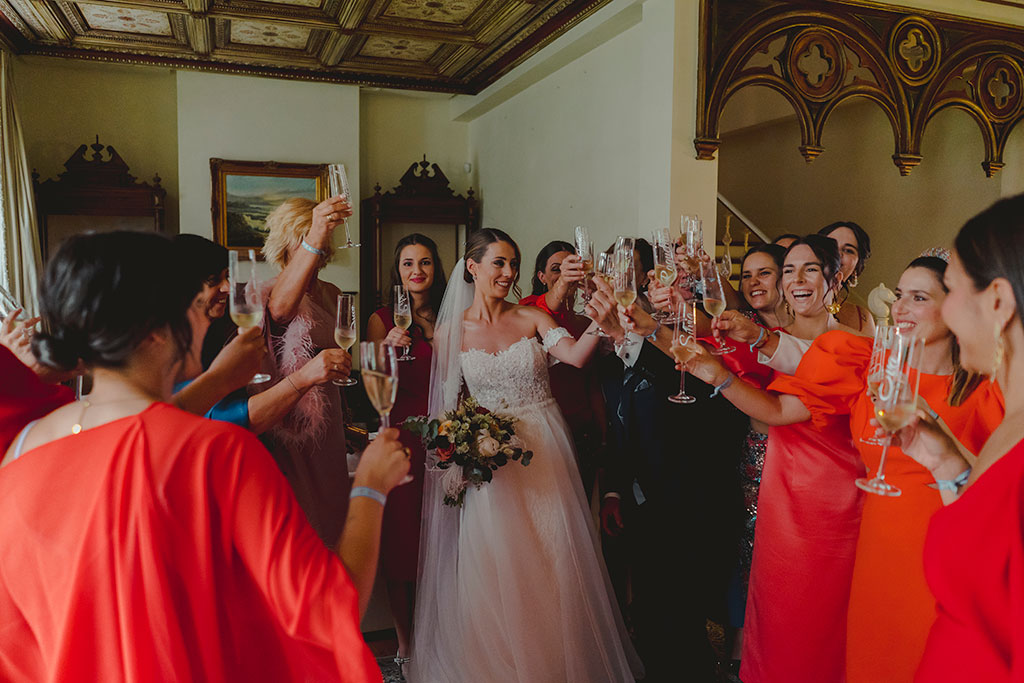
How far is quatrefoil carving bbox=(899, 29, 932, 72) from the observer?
513 cm

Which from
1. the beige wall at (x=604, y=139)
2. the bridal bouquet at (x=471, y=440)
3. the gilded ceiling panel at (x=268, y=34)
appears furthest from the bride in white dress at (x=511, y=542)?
the gilded ceiling panel at (x=268, y=34)

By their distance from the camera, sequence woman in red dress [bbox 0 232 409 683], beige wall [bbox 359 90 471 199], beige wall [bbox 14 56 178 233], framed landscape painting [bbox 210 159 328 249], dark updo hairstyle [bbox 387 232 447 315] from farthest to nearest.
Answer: beige wall [bbox 359 90 471 199]
framed landscape painting [bbox 210 159 328 249]
beige wall [bbox 14 56 178 233]
dark updo hairstyle [bbox 387 232 447 315]
woman in red dress [bbox 0 232 409 683]

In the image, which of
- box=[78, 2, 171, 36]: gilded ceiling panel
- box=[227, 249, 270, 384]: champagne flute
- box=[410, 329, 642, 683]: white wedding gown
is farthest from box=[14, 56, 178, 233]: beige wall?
box=[227, 249, 270, 384]: champagne flute

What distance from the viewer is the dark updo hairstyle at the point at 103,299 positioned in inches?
46.8

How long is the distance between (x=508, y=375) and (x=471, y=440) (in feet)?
1.21

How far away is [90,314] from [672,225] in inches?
161

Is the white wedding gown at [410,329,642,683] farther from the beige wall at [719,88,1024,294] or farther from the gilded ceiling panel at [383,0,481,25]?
the beige wall at [719,88,1024,294]

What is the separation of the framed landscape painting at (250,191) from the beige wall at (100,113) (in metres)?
0.70

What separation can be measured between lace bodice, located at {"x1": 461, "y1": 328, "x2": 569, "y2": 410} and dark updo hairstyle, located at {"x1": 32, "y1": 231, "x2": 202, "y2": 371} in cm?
189

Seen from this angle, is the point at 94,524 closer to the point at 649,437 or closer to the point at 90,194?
the point at 649,437

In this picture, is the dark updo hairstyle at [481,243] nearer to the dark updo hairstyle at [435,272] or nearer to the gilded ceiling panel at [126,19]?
the dark updo hairstyle at [435,272]

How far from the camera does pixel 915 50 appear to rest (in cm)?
521

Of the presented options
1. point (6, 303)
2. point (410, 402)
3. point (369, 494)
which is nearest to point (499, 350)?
point (410, 402)

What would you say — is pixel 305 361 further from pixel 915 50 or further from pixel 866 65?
pixel 915 50
